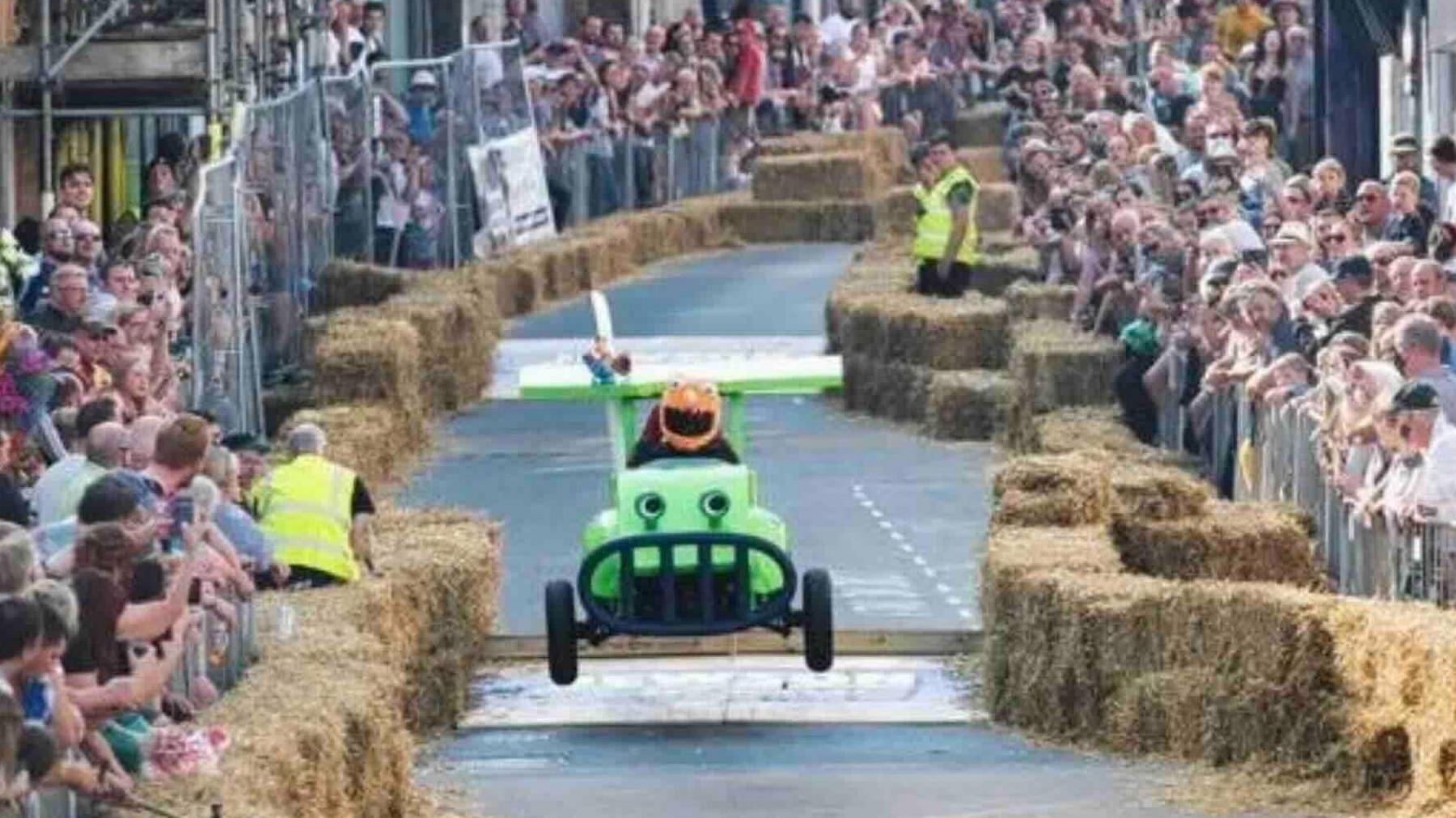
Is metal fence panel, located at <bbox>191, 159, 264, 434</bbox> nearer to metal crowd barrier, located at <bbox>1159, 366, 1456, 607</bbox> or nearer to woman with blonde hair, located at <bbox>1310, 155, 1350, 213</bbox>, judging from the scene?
metal crowd barrier, located at <bbox>1159, 366, 1456, 607</bbox>

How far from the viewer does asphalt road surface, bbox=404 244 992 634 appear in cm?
3219

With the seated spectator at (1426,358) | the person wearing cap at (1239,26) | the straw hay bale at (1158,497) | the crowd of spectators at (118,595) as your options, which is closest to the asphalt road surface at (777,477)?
the straw hay bale at (1158,497)

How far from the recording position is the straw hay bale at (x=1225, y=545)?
2772 cm

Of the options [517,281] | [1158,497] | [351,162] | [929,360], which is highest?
[351,162]

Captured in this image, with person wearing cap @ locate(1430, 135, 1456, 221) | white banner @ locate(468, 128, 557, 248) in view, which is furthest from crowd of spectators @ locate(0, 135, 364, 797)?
white banner @ locate(468, 128, 557, 248)

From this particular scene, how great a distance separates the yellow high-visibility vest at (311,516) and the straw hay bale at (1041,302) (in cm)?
1623

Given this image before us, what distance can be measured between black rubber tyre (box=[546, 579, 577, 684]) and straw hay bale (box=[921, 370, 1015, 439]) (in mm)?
14068

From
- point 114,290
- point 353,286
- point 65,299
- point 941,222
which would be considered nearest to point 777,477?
point 353,286

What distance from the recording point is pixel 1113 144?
140 feet

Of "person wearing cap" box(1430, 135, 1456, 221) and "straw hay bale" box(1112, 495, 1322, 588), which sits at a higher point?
"person wearing cap" box(1430, 135, 1456, 221)

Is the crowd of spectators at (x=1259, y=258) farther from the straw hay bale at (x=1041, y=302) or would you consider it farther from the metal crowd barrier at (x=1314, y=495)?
the straw hay bale at (x=1041, y=302)

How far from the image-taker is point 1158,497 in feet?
96.0

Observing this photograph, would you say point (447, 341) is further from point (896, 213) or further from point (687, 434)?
point (896, 213)

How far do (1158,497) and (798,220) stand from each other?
103ft
